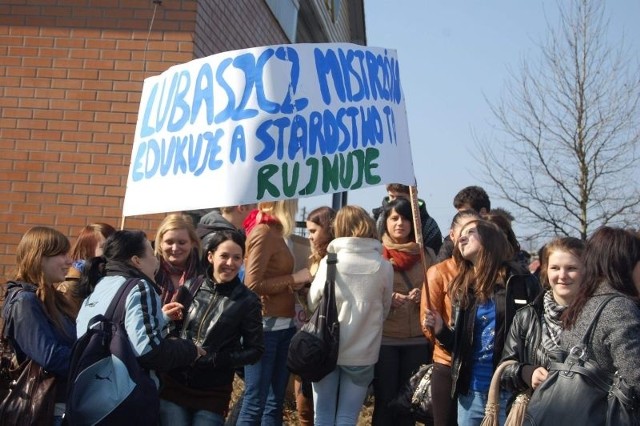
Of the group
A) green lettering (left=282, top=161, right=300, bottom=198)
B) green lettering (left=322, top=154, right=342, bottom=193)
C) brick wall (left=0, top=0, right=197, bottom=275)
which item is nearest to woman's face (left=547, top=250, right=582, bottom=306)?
green lettering (left=322, top=154, right=342, bottom=193)

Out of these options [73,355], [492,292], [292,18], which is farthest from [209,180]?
[292,18]

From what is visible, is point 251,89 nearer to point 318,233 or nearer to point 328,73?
point 328,73

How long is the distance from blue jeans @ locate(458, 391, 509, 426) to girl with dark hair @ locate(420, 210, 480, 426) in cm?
11

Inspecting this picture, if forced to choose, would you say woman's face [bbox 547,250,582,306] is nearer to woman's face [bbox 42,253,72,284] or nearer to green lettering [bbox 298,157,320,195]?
green lettering [bbox 298,157,320,195]

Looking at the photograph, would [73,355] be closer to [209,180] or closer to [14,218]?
[209,180]

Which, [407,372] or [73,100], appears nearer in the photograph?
[407,372]

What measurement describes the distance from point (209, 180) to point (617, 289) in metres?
2.25

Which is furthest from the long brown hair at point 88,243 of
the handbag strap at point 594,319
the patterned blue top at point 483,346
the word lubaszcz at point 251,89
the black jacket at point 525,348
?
the handbag strap at point 594,319

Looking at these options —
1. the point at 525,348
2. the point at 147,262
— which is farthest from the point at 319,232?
the point at 525,348

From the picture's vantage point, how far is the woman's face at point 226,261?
16.7 feet

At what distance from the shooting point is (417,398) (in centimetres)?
532

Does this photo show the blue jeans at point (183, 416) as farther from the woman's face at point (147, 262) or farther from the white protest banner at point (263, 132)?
the white protest banner at point (263, 132)

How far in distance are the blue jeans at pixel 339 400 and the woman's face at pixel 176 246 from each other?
1.21m

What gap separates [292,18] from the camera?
1151 centimetres
